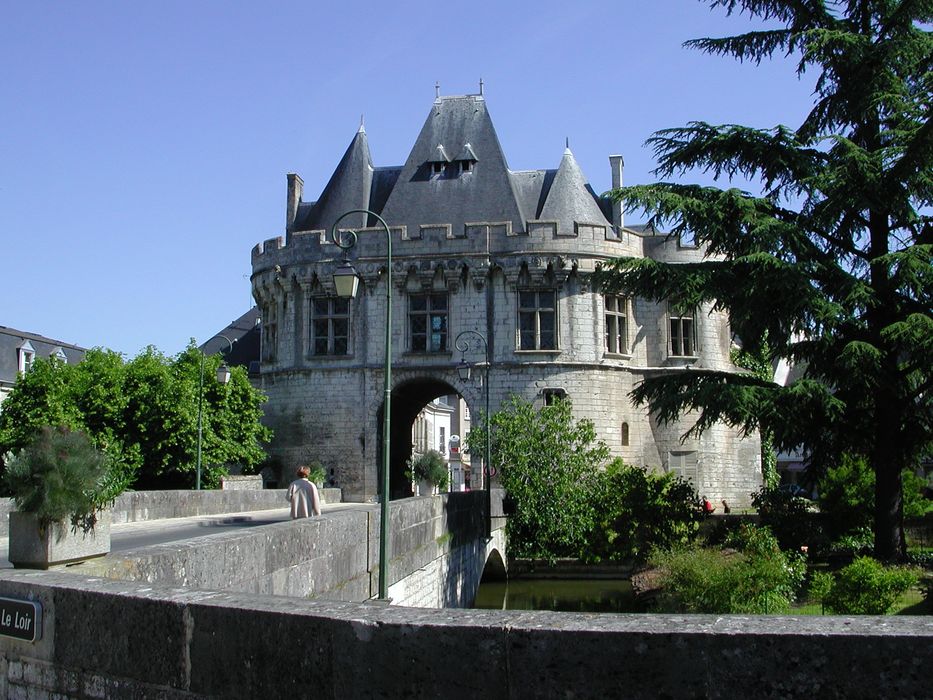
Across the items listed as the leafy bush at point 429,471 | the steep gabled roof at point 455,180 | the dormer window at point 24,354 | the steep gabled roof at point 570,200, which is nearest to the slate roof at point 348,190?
the steep gabled roof at point 455,180

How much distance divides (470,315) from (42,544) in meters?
27.7

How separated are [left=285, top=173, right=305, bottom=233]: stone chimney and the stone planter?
32.9 m

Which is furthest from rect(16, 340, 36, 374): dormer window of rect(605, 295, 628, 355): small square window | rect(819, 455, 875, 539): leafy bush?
rect(819, 455, 875, 539): leafy bush

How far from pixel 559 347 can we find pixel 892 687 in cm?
3031

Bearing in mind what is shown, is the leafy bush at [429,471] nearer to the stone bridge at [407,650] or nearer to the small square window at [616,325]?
the small square window at [616,325]

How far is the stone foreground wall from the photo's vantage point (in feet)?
9.96

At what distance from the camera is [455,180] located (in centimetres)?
3616

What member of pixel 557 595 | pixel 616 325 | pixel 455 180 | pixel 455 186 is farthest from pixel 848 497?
pixel 455 180

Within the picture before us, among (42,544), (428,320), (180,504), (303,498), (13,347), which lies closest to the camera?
(42,544)

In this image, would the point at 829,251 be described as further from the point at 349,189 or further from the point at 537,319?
the point at 349,189

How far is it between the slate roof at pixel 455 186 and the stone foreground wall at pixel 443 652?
99.6 feet

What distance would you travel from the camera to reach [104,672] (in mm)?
4473

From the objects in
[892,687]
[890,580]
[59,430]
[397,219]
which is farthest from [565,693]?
[397,219]

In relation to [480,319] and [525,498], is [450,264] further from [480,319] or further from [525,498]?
[525,498]
